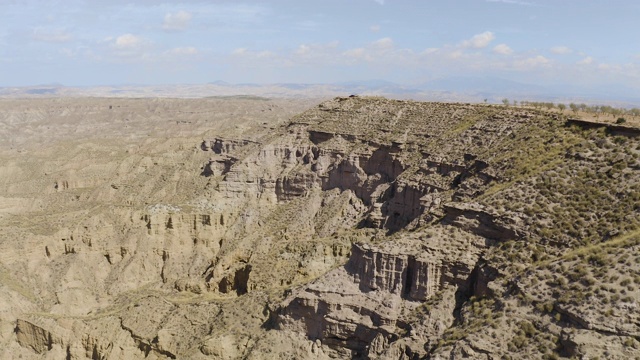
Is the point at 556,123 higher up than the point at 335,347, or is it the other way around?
the point at 556,123

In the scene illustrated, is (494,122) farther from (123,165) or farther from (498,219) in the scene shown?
(123,165)

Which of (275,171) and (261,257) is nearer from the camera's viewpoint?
(261,257)

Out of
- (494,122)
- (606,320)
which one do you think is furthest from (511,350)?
(494,122)

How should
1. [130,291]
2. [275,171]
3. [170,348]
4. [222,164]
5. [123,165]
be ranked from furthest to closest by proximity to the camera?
[123,165], [222,164], [275,171], [130,291], [170,348]

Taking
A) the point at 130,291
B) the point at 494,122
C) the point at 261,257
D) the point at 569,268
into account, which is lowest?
the point at 130,291

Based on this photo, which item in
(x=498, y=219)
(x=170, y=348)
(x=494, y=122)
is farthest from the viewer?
(x=494, y=122)

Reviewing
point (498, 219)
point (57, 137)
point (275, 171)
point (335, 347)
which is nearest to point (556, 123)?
point (498, 219)

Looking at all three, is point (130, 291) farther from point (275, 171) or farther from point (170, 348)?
point (275, 171)
